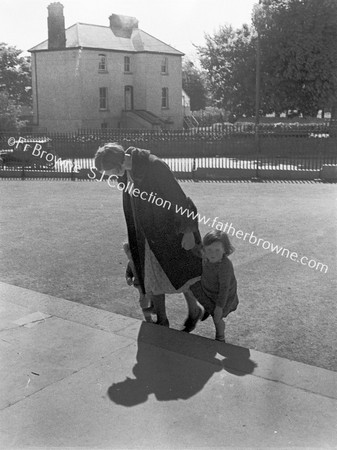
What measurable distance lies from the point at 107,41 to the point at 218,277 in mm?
43093

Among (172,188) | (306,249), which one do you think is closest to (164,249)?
(172,188)

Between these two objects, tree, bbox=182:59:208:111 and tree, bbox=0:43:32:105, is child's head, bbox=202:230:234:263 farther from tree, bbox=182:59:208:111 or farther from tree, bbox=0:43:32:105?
tree, bbox=182:59:208:111

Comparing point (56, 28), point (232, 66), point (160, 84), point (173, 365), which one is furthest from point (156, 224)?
point (160, 84)

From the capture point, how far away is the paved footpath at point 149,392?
3.01 m

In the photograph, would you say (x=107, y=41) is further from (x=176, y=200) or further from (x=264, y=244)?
(x=176, y=200)

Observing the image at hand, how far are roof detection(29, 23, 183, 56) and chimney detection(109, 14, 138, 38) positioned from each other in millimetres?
358

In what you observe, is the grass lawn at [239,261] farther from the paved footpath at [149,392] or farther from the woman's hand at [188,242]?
the woman's hand at [188,242]

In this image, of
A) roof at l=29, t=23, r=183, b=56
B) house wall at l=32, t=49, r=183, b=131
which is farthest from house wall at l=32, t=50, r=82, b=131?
roof at l=29, t=23, r=183, b=56

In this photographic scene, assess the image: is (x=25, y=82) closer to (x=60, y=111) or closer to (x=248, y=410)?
(x=60, y=111)

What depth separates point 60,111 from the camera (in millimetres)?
43344

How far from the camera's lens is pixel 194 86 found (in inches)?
2968

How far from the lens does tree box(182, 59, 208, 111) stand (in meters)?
73.6

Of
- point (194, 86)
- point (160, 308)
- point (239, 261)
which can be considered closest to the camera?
point (160, 308)

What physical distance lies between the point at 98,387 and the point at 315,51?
3260 centimetres
